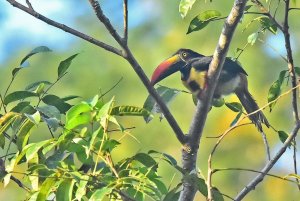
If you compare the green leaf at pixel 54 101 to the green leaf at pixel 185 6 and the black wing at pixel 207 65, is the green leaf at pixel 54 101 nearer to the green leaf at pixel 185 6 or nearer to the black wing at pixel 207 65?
the green leaf at pixel 185 6

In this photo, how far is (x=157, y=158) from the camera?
1.85 m

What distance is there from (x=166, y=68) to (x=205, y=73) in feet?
0.65

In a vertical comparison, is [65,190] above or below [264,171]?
below

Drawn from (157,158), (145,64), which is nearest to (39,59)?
(145,64)

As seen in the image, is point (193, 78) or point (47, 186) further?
point (193, 78)

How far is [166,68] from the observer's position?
9.03 ft

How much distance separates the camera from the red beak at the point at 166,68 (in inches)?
100

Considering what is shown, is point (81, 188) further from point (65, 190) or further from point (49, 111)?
point (49, 111)

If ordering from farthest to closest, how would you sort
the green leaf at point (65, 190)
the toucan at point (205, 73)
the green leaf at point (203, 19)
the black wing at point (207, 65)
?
the black wing at point (207, 65)
the toucan at point (205, 73)
the green leaf at point (203, 19)
the green leaf at point (65, 190)

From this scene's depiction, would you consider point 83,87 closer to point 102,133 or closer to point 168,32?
point 168,32

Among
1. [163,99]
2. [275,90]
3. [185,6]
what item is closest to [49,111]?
[163,99]

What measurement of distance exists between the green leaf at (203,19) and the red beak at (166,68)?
0.31 metres

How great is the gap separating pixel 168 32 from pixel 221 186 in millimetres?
2607

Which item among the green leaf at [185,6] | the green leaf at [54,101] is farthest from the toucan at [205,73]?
the green leaf at [54,101]
